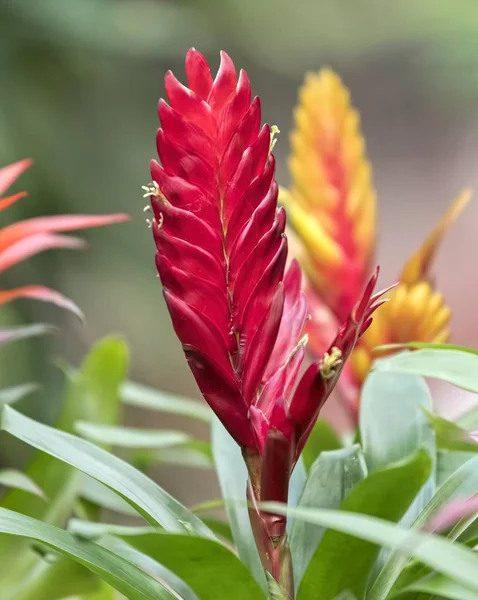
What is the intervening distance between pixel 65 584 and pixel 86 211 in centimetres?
123

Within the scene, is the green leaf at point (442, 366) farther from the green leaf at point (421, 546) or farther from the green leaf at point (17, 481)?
the green leaf at point (17, 481)

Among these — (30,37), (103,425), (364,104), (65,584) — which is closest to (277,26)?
(364,104)

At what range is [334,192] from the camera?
0.87 metres

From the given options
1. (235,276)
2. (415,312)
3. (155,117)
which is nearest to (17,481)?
(235,276)

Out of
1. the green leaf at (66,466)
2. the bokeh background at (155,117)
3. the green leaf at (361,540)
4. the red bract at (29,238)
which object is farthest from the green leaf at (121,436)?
the bokeh background at (155,117)

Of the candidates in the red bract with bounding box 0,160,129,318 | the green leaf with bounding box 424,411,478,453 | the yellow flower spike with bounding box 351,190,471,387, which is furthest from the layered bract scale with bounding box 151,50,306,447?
the yellow flower spike with bounding box 351,190,471,387

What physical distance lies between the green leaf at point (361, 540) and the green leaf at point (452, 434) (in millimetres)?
49

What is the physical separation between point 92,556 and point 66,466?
37cm

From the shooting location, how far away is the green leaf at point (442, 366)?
1.45ft

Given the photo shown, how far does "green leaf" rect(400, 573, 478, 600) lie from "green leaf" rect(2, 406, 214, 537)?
164 mm

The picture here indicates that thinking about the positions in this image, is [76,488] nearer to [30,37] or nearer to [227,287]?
[227,287]

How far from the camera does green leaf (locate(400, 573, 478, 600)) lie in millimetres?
340

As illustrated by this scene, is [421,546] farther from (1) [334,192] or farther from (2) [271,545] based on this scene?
(1) [334,192]

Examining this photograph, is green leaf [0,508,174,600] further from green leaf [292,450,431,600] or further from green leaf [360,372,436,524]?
green leaf [360,372,436,524]
